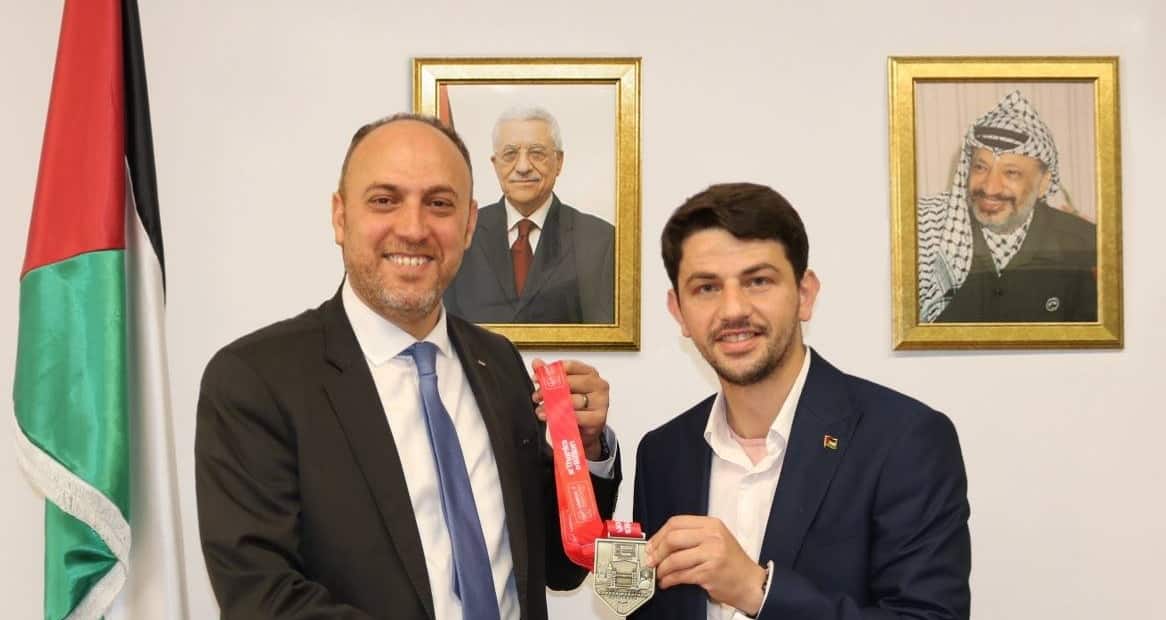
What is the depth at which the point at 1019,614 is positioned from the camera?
3.62 meters

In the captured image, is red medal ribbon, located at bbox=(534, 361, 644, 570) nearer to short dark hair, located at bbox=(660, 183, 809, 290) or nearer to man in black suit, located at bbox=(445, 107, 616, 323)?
short dark hair, located at bbox=(660, 183, 809, 290)

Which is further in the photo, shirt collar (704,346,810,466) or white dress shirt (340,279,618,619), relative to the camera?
shirt collar (704,346,810,466)

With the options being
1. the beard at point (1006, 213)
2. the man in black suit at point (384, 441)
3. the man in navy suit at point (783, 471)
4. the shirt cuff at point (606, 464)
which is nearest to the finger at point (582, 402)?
the man in black suit at point (384, 441)

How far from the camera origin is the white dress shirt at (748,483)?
94.0 inches

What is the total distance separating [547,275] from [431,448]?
1.36 m

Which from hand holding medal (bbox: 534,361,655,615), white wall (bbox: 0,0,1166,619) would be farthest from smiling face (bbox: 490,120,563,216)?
hand holding medal (bbox: 534,361,655,615)

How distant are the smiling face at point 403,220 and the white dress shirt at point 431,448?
0.18 feet

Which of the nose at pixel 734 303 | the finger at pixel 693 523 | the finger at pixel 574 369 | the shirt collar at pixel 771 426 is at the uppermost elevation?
the nose at pixel 734 303

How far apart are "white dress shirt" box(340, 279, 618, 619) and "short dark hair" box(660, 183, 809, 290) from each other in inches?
22.9

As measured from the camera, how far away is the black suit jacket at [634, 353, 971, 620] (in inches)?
86.0

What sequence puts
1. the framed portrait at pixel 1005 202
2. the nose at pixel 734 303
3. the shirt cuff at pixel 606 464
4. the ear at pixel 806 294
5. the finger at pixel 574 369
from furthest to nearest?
the framed portrait at pixel 1005 202
the shirt cuff at pixel 606 464
the finger at pixel 574 369
the ear at pixel 806 294
the nose at pixel 734 303

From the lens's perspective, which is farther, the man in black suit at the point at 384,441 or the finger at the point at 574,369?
the finger at the point at 574,369

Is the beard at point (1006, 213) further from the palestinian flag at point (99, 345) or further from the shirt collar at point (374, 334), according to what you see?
the palestinian flag at point (99, 345)

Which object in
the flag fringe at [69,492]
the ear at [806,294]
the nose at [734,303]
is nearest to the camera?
the nose at [734,303]
